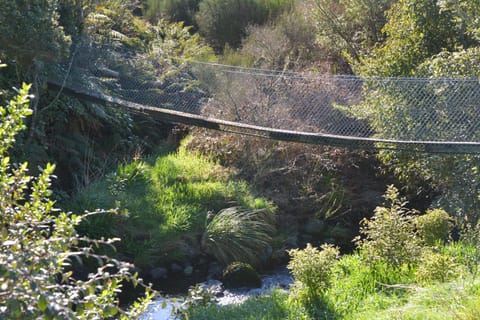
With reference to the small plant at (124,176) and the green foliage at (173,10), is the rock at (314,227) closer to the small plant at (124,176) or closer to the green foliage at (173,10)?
the small plant at (124,176)

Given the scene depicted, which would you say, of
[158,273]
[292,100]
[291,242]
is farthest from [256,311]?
[292,100]

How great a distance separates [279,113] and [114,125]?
203cm

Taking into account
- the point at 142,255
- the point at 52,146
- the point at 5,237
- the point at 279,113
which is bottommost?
the point at 142,255

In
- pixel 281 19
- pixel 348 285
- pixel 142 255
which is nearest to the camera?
pixel 348 285

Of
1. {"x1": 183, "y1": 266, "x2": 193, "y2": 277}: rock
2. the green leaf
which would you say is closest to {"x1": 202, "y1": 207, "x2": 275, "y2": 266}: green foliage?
{"x1": 183, "y1": 266, "x2": 193, "y2": 277}: rock

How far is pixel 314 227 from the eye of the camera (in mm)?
6805

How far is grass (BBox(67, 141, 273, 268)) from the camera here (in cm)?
598

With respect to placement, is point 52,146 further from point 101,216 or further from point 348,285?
point 348,285

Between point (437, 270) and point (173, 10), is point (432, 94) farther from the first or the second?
point (173, 10)

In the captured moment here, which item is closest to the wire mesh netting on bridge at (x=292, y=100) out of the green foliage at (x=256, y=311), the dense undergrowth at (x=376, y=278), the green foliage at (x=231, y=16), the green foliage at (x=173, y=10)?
the dense undergrowth at (x=376, y=278)

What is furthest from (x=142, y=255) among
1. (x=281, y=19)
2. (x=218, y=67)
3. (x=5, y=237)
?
(x=281, y=19)

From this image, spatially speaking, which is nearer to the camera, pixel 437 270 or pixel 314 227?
pixel 437 270

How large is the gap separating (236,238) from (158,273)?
80 cm

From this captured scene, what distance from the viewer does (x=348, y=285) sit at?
4.28m
